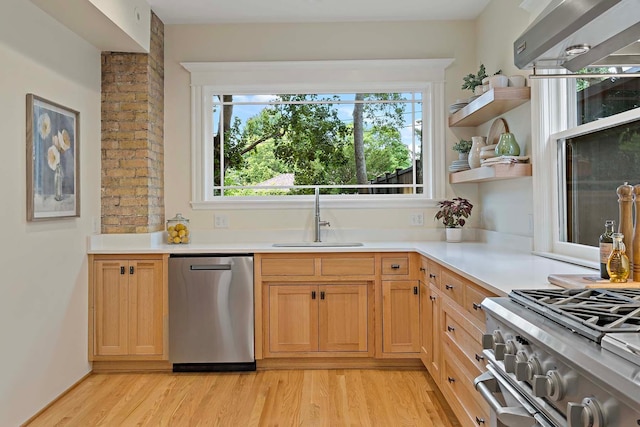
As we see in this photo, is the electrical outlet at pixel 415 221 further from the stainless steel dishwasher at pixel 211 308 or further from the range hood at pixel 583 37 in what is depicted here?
the range hood at pixel 583 37

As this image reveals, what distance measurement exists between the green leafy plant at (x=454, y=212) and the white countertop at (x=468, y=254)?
0.60 feet

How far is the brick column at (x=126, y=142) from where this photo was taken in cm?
372

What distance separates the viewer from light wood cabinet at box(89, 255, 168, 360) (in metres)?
3.49

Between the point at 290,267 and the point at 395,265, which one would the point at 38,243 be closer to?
the point at 290,267

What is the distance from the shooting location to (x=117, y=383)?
3.36 meters

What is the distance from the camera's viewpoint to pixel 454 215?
154 inches

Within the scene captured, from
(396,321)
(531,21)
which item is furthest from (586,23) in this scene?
(396,321)

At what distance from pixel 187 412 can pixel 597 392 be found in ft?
7.95

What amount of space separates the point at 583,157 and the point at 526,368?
1.73 metres

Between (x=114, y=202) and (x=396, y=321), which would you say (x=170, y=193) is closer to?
(x=114, y=202)

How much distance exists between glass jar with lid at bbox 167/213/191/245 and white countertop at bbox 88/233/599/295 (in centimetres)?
7

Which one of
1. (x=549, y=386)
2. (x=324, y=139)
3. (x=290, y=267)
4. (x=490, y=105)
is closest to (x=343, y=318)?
(x=290, y=267)


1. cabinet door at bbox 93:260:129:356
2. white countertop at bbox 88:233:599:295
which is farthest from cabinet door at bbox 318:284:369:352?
cabinet door at bbox 93:260:129:356

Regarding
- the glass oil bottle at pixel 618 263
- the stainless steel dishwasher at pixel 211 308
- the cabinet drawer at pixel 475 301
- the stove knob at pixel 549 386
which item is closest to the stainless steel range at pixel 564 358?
the stove knob at pixel 549 386
